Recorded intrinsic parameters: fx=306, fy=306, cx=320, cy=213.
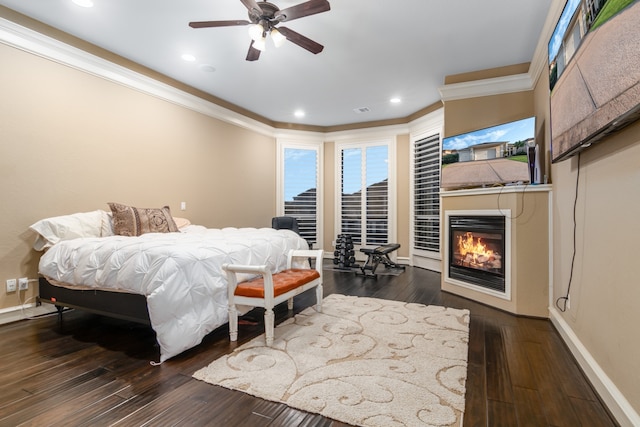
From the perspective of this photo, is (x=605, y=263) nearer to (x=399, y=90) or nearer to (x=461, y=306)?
(x=461, y=306)

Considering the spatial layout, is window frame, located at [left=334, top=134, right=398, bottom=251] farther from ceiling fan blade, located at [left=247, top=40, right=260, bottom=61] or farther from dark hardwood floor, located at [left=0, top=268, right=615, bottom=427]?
ceiling fan blade, located at [left=247, top=40, right=260, bottom=61]

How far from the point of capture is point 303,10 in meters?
2.53

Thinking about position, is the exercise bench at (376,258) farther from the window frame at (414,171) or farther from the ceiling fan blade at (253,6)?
the ceiling fan blade at (253,6)

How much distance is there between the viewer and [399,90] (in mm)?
4926

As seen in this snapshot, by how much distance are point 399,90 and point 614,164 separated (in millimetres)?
3674

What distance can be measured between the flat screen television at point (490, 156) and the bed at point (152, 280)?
2.72 metres

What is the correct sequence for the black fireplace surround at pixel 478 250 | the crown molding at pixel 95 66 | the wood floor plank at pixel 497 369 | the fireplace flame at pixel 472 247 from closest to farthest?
the wood floor plank at pixel 497 369
the crown molding at pixel 95 66
the black fireplace surround at pixel 478 250
the fireplace flame at pixel 472 247

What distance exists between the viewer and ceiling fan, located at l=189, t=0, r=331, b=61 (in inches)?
97.6

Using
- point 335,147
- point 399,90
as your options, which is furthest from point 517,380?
point 335,147

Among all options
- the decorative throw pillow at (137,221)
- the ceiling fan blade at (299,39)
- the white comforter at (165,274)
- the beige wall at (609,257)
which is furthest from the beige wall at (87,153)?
the beige wall at (609,257)

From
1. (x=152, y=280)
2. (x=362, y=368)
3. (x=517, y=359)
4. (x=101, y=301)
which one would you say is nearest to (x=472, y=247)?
(x=517, y=359)

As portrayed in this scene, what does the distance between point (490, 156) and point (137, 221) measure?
4.12 metres

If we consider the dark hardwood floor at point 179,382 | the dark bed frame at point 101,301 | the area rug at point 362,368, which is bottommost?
the dark hardwood floor at point 179,382

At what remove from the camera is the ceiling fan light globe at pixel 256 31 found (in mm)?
2766
